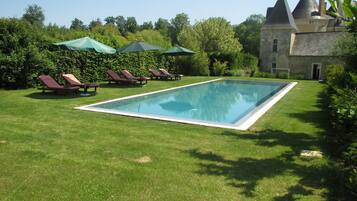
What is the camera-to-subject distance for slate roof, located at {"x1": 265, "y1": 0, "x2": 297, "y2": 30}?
34.3m

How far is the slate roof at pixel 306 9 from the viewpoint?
4215 centimetres

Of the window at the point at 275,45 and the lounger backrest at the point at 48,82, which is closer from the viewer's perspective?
the lounger backrest at the point at 48,82

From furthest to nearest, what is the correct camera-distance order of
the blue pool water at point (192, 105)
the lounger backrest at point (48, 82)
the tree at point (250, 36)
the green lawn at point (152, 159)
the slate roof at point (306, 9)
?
the tree at point (250, 36) → the slate roof at point (306, 9) → the lounger backrest at point (48, 82) → the blue pool water at point (192, 105) → the green lawn at point (152, 159)

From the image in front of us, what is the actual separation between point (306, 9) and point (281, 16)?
33.4ft

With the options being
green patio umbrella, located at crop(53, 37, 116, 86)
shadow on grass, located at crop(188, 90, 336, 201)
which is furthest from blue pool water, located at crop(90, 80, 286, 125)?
green patio umbrella, located at crop(53, 37, 116, 86)

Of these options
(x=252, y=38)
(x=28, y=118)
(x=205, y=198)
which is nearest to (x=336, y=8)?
(x=205, y=198)

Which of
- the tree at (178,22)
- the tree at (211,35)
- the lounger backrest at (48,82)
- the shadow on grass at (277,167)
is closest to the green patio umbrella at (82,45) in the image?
the lounger backrest at (48,82)

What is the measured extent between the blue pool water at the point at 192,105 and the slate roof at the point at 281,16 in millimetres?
19288

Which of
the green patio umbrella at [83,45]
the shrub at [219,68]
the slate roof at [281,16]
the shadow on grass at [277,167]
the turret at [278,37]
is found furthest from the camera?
the slate roof at [281,16]

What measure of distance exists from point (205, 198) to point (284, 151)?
2.78 metres

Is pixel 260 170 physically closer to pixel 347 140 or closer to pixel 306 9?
pixel 347 140

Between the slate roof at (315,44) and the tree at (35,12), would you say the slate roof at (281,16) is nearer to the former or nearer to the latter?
the slate roof at (315,44)

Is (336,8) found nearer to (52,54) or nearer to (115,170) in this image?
(115,170)

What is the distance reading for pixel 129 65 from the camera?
20.9 m
